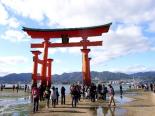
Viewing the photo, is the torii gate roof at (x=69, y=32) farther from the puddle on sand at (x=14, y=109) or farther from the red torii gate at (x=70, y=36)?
the puddle on sand at (x=14, y=109)

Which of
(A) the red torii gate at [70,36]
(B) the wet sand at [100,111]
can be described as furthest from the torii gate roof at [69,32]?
(B) the wet sand at [100,111]

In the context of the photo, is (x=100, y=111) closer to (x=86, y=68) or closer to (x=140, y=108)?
(x=140, y=108)

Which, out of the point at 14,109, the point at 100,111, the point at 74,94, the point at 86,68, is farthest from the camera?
the point at 86,68

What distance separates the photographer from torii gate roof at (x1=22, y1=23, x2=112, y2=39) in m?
36.7

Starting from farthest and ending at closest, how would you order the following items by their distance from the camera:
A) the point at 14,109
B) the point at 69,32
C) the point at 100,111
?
the point at 69,32 < the point at 14,109 < the point at 100,111

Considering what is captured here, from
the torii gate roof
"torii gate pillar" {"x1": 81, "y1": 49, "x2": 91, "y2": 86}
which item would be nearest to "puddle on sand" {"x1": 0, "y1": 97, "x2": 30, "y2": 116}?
"torii gate pillar" {"x1": 81, "y1": 49, "x2": 91, "y2": 86}

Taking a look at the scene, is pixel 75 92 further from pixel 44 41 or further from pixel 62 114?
pixel 44 41

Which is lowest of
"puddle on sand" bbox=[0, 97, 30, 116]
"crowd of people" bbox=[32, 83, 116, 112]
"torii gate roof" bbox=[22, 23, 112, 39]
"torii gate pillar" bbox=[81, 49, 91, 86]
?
"puddle on sand" bbox=[0, 97, 30, 116]

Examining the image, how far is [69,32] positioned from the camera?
37.6 m

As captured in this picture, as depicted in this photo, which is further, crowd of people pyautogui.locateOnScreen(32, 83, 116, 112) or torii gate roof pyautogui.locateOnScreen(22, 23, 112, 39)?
torii gate roof pyautogui.locateOnScreen(22, 23, 112, 39)

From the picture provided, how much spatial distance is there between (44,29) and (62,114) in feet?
73.6

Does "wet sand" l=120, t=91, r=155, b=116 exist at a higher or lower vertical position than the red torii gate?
lower

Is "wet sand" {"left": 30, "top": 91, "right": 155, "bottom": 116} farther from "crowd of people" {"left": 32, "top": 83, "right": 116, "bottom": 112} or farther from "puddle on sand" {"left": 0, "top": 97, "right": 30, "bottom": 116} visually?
"puddle on sand" {"left": 0, "top": 97, "right": 30, "bottom": 116}

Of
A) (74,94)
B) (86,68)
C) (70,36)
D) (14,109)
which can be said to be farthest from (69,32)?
(14,109)
